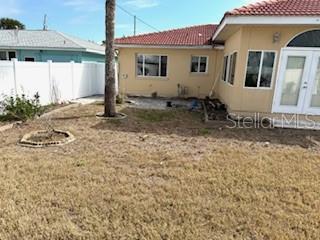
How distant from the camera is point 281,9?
834 centimetres

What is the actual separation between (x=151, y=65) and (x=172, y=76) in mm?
1474

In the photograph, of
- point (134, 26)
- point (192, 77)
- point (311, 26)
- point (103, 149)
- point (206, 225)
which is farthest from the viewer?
point (134, 26)

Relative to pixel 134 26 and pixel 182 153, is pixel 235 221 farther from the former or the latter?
pixel 134 26

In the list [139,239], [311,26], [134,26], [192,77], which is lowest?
[139,239]

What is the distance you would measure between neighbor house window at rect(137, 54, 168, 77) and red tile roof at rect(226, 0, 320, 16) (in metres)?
7.37

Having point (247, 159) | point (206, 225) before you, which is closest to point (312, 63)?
point (247, 159)

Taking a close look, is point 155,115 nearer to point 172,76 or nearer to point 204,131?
point 204,131

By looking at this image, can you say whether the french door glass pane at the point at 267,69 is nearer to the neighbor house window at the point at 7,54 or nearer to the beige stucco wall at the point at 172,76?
the beige stucco wall at the point at 172,76

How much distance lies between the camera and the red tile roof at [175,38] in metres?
15.1

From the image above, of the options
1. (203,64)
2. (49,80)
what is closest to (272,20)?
(203,64)

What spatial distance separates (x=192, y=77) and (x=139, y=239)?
44.2ft

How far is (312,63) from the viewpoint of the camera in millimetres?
8477

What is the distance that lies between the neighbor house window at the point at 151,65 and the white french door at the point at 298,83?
8103 mm

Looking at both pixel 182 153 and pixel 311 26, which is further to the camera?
pixel 311 26
